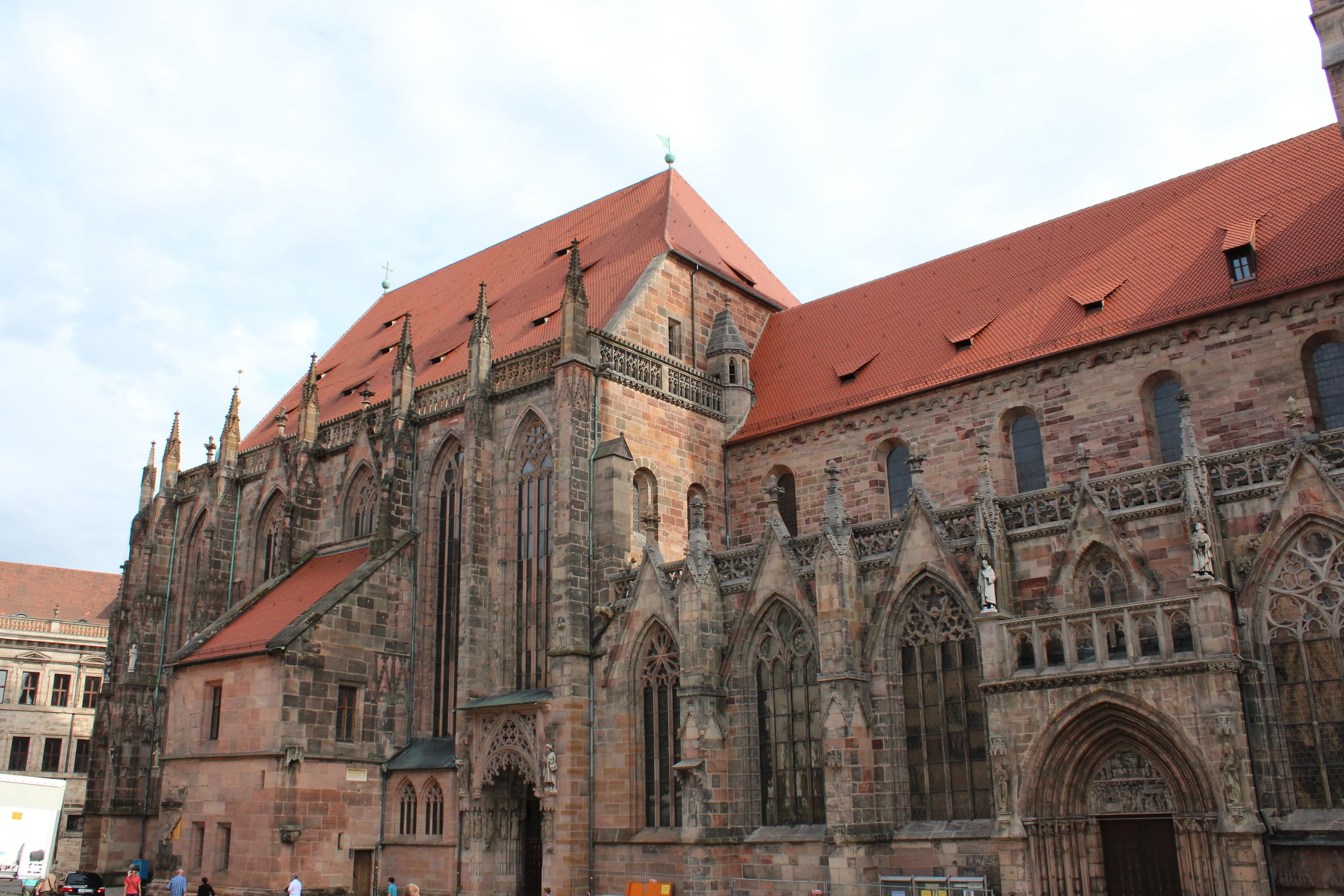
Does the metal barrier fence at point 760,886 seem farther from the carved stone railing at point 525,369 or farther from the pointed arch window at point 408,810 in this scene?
the carved stone railing at point 525,369

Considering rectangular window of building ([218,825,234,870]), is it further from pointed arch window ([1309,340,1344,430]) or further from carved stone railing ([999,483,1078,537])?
pointed arch window ([1309,340,1344,430])

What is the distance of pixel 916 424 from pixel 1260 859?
11585mm

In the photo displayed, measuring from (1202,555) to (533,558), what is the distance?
527 inches

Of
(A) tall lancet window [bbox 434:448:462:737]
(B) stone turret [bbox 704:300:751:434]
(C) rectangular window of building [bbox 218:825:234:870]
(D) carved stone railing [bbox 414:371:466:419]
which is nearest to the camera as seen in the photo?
(C) rectangular window of building [bbox 218:825:234:870]

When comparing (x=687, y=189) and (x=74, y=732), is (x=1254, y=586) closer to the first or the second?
(x=687, y=189)

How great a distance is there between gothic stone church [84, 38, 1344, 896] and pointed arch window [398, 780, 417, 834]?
0.19m

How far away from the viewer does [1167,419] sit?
70.4 ft

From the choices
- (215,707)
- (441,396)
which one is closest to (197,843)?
(215,707)

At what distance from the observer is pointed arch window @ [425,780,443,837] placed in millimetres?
23922

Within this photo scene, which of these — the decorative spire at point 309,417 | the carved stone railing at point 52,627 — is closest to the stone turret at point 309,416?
the decorative spire at point 309,417

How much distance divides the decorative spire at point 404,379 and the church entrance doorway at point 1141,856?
1787 centimetres

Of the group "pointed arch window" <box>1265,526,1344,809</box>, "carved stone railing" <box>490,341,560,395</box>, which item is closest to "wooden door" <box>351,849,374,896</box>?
"carved stone railing" <box>490,341,560,395</box>

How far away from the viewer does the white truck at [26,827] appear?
19.8 m

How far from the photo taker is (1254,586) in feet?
52.0
